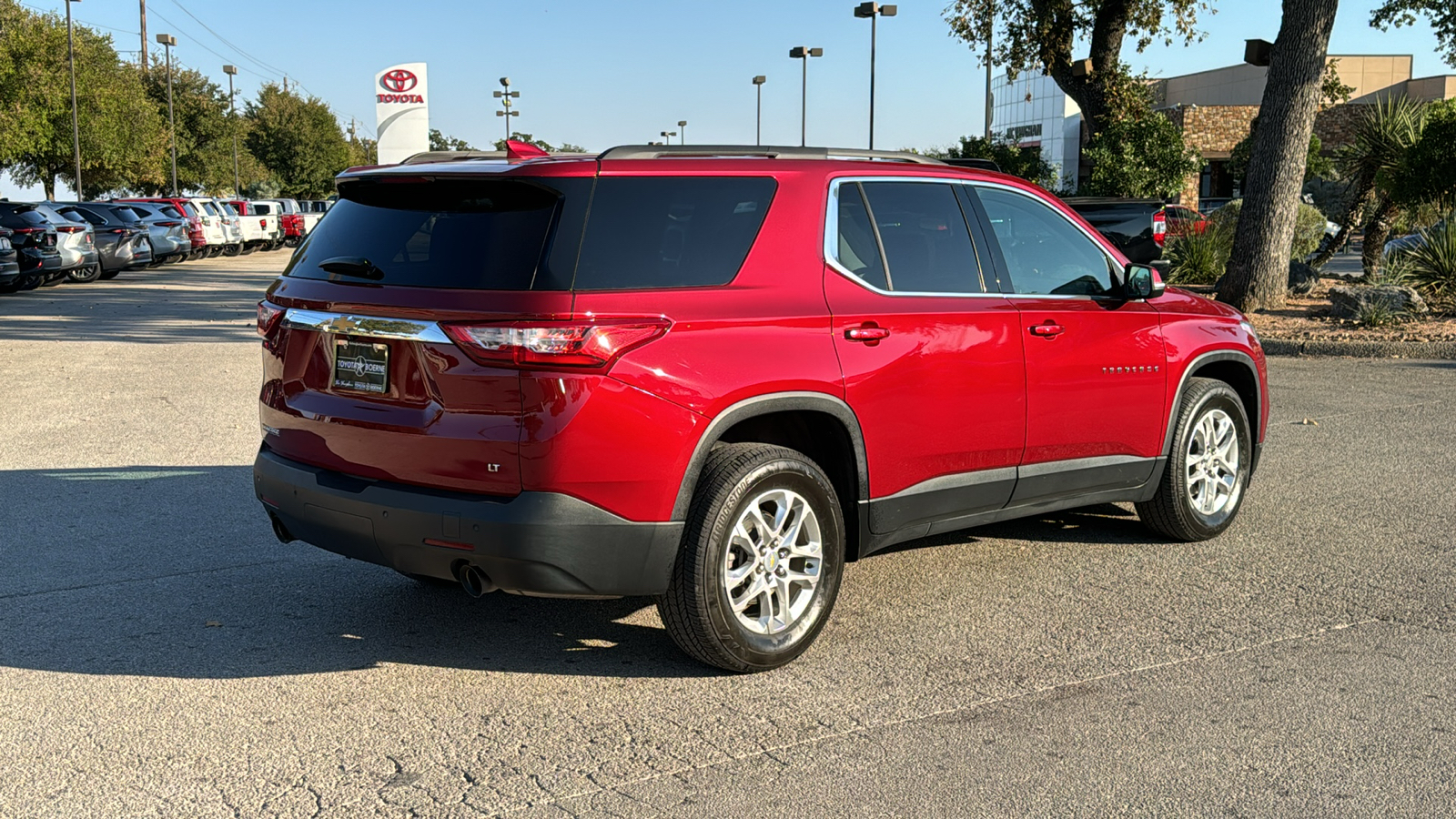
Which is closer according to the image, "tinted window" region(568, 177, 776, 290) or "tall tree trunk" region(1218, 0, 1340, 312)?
"tinted window" region(568, 177, 776, 290)

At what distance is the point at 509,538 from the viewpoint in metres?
4.23

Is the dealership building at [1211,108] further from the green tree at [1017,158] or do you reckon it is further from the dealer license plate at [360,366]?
the dealer license plate at [360,366]

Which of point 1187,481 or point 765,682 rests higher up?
point 1187,481

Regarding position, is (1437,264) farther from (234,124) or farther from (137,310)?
(234,124)

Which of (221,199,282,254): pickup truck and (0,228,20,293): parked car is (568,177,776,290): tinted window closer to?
(0,228,20,293): parked car

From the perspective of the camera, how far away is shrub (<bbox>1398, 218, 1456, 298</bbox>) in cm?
1725

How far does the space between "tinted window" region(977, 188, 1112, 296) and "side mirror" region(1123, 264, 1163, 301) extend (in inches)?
3.1

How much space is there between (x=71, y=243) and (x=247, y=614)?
74.7ft

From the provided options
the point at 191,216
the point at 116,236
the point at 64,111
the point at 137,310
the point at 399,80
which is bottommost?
the point at 137,310

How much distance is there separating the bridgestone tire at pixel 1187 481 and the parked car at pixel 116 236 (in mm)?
26286

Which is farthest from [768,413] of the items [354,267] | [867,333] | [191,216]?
[191,216]

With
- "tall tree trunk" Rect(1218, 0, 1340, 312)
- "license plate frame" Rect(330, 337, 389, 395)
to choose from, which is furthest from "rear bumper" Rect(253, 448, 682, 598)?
"tall tree trunk" Rect(1218, 0, 1340, 312)

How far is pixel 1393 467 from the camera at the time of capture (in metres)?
8.40

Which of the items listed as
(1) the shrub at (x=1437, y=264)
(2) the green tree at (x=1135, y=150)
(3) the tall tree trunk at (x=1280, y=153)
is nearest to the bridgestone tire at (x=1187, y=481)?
(3) the tall tree trunk at (x=1280, y=153)
